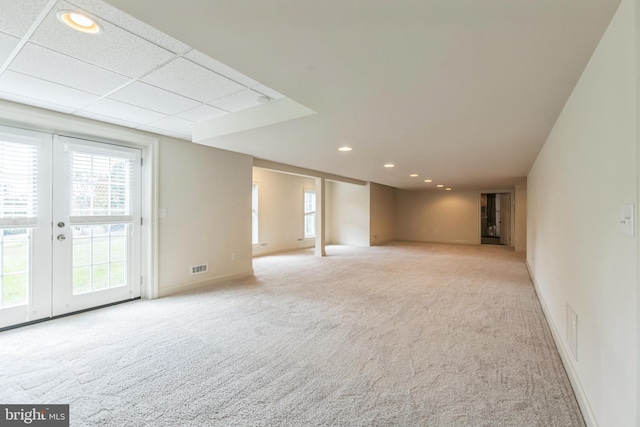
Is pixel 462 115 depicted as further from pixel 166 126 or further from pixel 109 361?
pixel 109 361

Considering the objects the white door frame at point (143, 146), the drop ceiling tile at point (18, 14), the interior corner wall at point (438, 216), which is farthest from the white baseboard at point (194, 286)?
the interior corner wall at point (438, 216)

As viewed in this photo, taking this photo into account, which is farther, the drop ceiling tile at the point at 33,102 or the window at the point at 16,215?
the window at the point at 16,215

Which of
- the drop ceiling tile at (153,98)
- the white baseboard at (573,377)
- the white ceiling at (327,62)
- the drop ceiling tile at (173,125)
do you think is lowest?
the white baseboard at (573,377)

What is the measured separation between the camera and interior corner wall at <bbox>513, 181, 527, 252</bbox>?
345 inches

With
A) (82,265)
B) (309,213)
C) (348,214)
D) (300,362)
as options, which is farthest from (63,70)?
(348,214)

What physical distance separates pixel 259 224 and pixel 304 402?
253 inches

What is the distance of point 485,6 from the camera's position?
1279 mm

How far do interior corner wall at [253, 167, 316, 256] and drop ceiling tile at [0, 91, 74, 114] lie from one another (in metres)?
4.71

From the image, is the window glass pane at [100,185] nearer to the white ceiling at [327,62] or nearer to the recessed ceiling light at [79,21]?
the white ceiling at [327,62]

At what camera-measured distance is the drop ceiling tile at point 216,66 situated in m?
2.01

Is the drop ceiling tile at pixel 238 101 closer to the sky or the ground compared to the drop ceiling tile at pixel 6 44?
closer to the sky

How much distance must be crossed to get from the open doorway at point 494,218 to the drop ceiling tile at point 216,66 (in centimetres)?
1118

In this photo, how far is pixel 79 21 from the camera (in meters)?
1.66

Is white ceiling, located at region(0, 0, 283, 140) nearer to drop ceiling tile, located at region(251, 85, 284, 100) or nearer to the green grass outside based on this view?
drop ceiling tile, located at region(251, 85, 284, 100)
